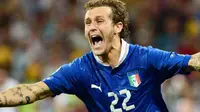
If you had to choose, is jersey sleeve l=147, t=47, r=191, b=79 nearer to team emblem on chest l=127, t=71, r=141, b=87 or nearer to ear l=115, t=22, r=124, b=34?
team emblem on chest l=127, t=71, r=141, b=87

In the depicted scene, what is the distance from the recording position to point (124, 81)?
5.32 meters

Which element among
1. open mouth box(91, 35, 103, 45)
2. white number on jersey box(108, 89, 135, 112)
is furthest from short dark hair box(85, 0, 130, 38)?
white number on jersey box(108, 89, 135, 112)

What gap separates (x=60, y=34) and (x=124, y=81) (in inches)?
228

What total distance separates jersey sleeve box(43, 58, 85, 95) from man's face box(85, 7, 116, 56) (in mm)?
251

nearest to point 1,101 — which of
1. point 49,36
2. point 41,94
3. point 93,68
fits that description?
point 41,94

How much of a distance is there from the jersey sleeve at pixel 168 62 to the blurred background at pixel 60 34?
3.90 meters

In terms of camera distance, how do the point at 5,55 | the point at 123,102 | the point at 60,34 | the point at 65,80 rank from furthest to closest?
the point at 60,34 → the point at 5,55 → the point at 65,80 → the point at 123,102

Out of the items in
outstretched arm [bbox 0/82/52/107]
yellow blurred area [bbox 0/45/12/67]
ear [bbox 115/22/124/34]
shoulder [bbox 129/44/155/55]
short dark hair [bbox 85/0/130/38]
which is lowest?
yellow blurred area [bbox 0/45/12/67]

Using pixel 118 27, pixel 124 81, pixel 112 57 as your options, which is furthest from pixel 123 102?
pixel 118 27

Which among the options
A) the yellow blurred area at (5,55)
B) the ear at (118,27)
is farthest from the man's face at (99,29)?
the yellow blurred area at (5,55)

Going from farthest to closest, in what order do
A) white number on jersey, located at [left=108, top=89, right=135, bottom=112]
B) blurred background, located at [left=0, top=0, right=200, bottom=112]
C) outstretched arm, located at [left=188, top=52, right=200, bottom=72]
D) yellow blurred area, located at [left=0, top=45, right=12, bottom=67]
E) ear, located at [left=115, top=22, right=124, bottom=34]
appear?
yellow blurred area, located at [left=0, top=45, right=12, bottom=67] → blurred background, located at [left=0, top=0, right=200, bottom=112] → ear, located at [left=115, top=22, right=124, bottom=34] → white number on jersey, located at [left=108, top=89, right=135, bottom=112] → outstretched arm, located at [left=188, top=52, right=200, bottom=72]

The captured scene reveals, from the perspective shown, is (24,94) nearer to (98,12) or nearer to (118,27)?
(98,12)

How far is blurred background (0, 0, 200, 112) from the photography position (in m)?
9.93

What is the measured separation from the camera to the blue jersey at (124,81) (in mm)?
5250
